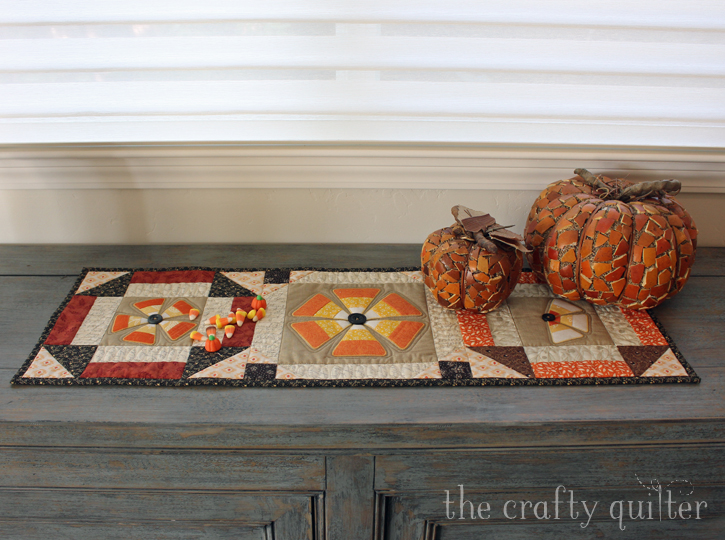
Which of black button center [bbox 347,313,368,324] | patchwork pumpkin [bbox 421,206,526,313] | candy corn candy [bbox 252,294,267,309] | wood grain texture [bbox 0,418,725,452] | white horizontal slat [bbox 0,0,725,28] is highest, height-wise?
white horizontal slat [bbox 0,0,725,28]

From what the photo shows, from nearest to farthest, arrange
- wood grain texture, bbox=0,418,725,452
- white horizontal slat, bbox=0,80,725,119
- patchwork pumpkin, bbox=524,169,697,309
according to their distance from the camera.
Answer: wood grain texture, bbox=0,418,725,452, patchwork pumpkin, bbox=524,169,697,309, white horizontal slat, bbox=0,80,725,119

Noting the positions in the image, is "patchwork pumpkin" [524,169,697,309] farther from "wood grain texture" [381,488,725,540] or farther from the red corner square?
the red corner square

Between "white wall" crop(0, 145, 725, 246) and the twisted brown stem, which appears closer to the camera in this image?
the twisted brown stem

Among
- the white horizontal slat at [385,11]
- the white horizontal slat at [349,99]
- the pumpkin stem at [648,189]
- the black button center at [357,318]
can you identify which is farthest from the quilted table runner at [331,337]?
Result: the white horizontal slat at [385,11]

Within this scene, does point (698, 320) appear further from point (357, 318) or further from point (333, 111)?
point (333, 111)

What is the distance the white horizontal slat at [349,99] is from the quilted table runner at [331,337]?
1.06ft

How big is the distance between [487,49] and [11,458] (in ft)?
3.44

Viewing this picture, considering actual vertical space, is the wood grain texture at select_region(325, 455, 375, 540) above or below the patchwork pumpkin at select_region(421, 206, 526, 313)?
→ below

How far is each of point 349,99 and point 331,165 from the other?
14cm

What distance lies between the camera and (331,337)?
93 cm

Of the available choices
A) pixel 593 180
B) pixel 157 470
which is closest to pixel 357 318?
pixel 157 470

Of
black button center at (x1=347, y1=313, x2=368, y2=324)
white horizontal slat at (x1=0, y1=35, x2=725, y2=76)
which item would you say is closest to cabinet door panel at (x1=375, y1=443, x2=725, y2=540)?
black button center at (x1=347, y1=313, x2=368, y2=324)

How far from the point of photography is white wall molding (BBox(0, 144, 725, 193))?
1.10 meters

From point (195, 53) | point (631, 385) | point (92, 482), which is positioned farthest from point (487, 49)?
point (92, 482)
